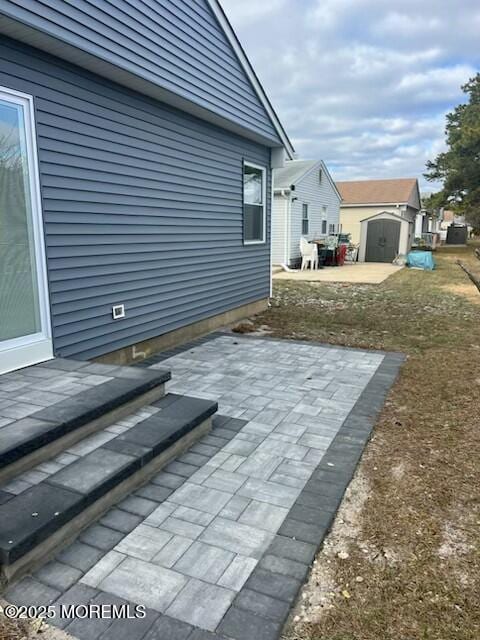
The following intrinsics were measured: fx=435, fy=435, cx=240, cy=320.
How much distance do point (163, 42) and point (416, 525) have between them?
15.0ft

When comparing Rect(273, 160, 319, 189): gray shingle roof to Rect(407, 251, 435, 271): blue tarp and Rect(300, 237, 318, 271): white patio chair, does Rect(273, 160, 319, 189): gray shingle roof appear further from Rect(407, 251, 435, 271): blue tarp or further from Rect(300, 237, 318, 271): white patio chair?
Rect(407, 251, 435, 271): blue tarp

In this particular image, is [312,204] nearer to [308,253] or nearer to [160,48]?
[308,253]

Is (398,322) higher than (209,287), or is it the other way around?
(209,287)

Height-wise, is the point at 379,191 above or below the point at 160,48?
above

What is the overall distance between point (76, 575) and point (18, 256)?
7.63 feet

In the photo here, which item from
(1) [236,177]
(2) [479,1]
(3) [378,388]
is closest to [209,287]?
(1) [236,177]

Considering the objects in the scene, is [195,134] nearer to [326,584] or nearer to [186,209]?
[186,209]

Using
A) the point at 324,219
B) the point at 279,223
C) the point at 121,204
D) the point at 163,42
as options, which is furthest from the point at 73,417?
the point at 324,219

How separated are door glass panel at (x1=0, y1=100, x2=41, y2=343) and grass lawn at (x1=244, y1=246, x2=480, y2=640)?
2.64 m

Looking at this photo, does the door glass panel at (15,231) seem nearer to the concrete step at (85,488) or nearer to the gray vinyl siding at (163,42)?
the gray vinyl siding at (163,42)

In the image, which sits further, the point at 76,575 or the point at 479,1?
the point at 479,1

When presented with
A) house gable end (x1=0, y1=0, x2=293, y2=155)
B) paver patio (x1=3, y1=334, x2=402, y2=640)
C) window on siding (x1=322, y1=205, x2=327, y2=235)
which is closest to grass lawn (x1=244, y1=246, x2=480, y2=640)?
paver patio (x1=3, y1=334, x2=402, y2=640)

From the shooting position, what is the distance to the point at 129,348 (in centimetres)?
451

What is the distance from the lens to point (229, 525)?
2111 millimetres
